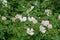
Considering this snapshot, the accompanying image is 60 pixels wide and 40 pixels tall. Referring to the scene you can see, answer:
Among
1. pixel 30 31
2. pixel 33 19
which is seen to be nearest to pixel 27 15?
pixel 33 19

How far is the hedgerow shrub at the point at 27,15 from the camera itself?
3168 millimetres

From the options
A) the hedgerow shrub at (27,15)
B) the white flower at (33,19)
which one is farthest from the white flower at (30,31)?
the white flower at (33,19)

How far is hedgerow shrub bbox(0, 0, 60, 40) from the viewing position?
317cm

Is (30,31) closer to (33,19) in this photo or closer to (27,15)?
(33,19)

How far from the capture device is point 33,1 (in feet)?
12.6

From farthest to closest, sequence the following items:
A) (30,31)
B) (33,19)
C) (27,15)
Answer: (27,15)
(33,19)
(30,31)

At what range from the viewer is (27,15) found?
347 cm

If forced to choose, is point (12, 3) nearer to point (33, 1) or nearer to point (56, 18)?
point (33, 1)

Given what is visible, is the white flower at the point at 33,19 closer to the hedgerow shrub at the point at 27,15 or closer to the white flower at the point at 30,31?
the hedgerow shrub at the point at 27,15

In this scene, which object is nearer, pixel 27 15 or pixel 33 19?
pixel 33 19

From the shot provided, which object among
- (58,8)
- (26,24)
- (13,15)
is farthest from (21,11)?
(58,8)

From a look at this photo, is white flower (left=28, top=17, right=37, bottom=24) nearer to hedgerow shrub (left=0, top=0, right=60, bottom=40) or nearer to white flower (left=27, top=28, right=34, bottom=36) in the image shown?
hedgerow shrub (left=0, top=0, right=60, bottom=40)

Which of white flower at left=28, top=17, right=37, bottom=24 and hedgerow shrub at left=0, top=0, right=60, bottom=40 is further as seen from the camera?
white flower at left=28, top=17, right=37, bottom=24

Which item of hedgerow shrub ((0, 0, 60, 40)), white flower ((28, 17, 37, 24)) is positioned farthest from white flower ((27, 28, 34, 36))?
white flower ((28, 17, 37, 24))
